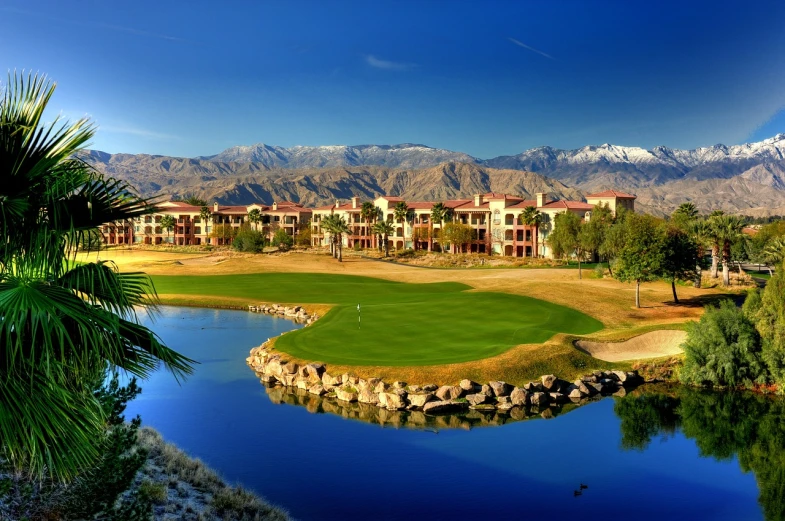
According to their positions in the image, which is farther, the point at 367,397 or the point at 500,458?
the point at 367,397

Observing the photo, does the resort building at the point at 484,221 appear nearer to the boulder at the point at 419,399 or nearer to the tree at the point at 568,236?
the tree at the point at 568,236

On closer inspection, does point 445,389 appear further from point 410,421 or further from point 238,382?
point 238,382

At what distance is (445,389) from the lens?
33.9 meters

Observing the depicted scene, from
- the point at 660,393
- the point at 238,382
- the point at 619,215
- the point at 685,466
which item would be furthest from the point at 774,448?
the point at 619,215

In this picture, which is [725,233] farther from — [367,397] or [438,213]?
[438,213]

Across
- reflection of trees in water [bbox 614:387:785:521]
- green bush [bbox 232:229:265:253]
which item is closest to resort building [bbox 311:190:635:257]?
green bush [bbox 232:229:265:253]

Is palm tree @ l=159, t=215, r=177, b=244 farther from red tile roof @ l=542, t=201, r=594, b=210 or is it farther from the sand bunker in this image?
the sand bunker

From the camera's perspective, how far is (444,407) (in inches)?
1309

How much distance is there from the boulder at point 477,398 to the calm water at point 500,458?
Answer: 258 centimetres

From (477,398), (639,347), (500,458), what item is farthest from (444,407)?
(639,347)

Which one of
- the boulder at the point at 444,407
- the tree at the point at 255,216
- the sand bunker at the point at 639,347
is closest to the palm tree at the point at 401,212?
the tree at the point at 255,216

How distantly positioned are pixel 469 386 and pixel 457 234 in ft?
312

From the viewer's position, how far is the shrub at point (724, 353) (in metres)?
37.5

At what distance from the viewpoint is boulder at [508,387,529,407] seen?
34250mm
